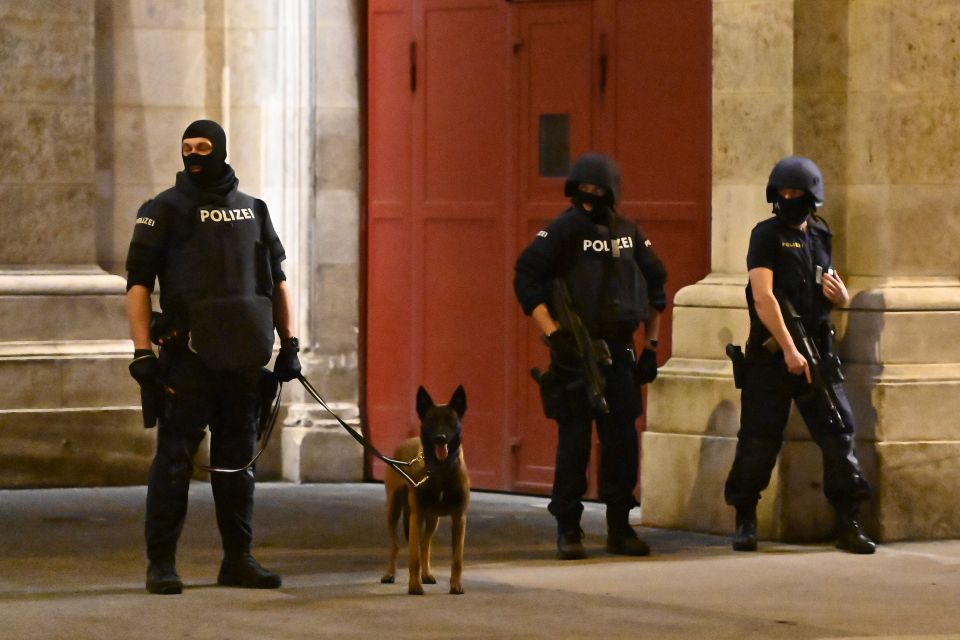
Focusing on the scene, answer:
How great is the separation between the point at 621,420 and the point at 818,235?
4.36ft

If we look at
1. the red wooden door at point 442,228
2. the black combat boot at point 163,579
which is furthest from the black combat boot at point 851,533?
the black combat boot at point 163,579

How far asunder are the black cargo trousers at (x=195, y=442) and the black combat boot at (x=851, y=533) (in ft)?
9.84

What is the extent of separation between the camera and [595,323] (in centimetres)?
1070

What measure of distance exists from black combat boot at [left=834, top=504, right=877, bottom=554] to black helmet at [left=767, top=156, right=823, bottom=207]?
4.87 ft

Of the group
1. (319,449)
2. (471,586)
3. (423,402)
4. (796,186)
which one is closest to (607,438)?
(471,586)

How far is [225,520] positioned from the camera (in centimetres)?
972

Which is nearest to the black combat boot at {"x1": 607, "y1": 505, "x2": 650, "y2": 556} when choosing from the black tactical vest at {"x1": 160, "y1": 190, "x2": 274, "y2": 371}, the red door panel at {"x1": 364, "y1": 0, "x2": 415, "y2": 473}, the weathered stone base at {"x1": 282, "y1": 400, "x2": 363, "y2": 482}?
the black tactical vest at {"x1": 160, "y1": 190, "x2": 274, "y2": 371}

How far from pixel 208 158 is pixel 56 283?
3.93 metres

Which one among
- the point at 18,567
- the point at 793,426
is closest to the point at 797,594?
the point at 793,426

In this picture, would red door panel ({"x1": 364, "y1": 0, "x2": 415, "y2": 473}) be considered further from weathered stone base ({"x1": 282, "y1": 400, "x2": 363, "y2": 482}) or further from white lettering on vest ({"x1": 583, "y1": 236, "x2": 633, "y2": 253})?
white lettering on vest ({"x1": 583, "y1": 236, "x2": 633, "y2": 253})

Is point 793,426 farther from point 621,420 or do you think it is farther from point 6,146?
point 6,146

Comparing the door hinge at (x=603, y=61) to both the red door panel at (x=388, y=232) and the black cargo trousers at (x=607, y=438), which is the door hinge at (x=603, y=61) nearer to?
the red door panel at (x=388, y=232)

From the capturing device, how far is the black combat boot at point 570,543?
34.9 feet

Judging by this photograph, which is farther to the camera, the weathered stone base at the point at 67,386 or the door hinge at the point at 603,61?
the weathered stone base at the point at 67,386
